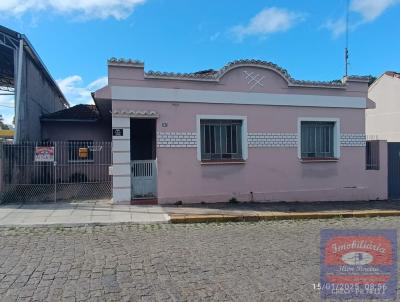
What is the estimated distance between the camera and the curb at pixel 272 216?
10.1 metres

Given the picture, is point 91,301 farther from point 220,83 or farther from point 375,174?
point 375,174

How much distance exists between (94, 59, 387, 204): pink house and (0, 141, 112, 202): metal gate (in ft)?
5.01

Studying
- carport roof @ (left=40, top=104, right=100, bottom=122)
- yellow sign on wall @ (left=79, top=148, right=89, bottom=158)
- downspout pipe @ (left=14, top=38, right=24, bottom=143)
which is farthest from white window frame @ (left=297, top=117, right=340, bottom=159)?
downspout pipe @ (left=14, top=38, right=24, bottom=143)

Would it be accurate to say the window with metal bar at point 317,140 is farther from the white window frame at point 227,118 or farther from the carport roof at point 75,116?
the carport roof at point 75,116

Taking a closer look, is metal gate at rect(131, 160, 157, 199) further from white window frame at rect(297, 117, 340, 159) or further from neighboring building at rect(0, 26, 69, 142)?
neighboring building at rect(0, 26, 69, 142)

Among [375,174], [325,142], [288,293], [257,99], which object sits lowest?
[288,293]

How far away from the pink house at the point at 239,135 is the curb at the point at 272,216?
2164mm

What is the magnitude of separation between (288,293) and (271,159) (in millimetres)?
8668

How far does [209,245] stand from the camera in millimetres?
7344

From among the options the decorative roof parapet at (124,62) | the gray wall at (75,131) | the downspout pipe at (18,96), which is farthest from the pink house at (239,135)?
the gray wall at (75,131)

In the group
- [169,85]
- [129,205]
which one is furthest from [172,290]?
[169,85]

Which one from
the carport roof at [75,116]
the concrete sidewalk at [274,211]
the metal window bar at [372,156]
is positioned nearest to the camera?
the concrete sidewalk at [274,211]

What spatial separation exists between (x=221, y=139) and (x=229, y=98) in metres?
1.40

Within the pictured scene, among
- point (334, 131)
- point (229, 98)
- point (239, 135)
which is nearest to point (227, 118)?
point (229, 98)
